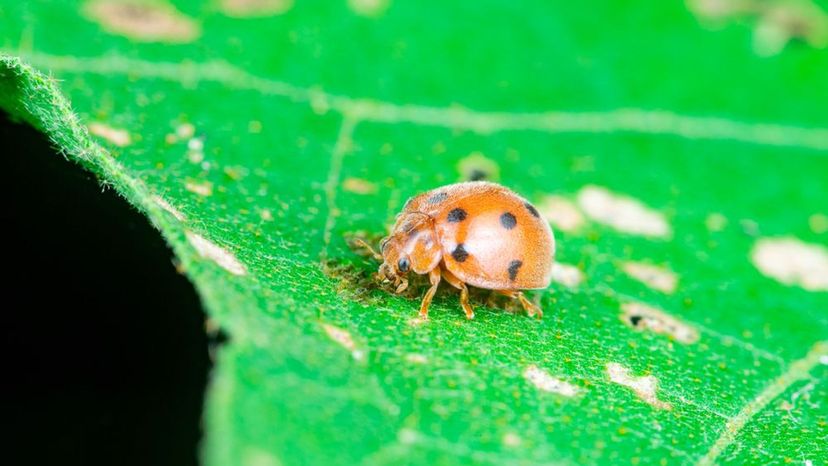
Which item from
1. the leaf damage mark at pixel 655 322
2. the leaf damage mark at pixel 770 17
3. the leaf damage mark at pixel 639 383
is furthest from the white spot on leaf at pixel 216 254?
the leaf damage mark at pixel 770 17

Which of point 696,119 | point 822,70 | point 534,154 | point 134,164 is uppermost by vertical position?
point 822,70

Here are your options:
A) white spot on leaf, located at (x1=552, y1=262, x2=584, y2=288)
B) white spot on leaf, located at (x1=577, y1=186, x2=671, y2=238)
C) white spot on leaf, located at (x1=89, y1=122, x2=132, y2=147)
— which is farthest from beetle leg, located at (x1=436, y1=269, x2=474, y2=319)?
white spot on leaf, located at (x1=89, y1=122, x2=132, y2=147)

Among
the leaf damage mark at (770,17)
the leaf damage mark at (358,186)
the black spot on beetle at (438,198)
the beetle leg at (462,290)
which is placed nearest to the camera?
the beetle leg at (462,290)

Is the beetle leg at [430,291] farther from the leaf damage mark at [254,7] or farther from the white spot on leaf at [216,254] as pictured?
the leaf damage mark at [254,7]

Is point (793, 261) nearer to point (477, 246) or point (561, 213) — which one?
point (561, 213)

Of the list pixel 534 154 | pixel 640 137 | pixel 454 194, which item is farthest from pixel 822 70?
pixel 454 194

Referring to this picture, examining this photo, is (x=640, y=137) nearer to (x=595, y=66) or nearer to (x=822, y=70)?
(x=595, y=66)
